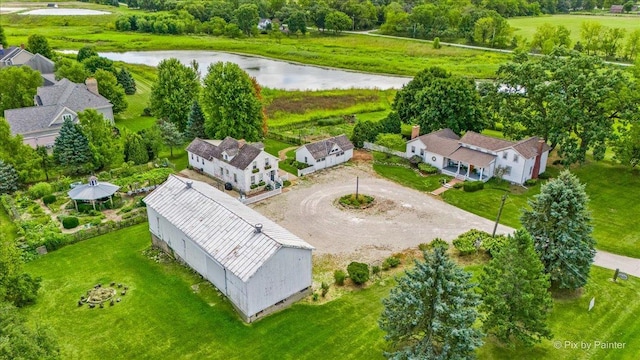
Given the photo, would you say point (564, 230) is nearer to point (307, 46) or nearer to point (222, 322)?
point (222, 322)

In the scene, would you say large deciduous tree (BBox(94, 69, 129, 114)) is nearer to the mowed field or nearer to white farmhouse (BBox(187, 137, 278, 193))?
white farmhouse (BBox(187, 137, 278, 193))

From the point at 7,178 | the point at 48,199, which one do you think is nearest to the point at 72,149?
the point at 7,178

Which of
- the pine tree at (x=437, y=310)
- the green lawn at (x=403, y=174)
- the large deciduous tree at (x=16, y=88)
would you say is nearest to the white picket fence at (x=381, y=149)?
the green lawn at (x=403, y=174)

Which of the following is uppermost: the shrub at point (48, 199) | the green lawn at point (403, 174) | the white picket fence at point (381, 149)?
the white picket fence at point (381, 149)

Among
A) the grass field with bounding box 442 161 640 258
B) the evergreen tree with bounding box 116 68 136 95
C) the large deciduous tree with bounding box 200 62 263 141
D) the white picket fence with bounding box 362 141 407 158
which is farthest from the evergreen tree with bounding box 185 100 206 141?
the grass field with bounding box 442 161 640 258

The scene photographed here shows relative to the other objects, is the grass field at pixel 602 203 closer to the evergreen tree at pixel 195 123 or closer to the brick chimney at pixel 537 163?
the brick chimney at pixel 537 163

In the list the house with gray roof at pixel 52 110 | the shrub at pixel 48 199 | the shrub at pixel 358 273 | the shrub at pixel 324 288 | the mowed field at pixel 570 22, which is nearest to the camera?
the shrub at pixel 324 288
